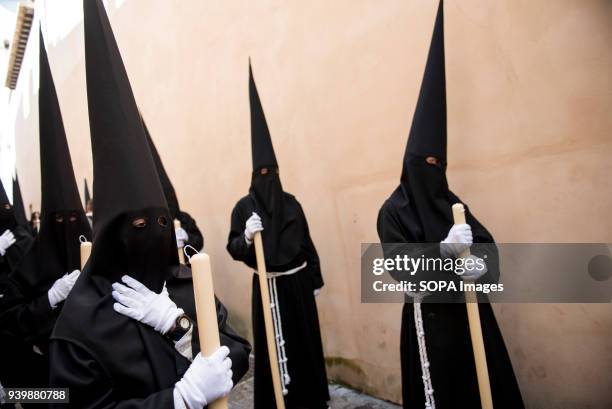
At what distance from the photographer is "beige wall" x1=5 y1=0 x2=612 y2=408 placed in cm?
260

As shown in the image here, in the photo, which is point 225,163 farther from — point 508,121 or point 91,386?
point 91,386

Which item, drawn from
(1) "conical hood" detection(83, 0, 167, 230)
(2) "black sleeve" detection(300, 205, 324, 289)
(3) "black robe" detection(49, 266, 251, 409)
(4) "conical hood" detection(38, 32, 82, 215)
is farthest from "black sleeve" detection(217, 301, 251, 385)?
(2) "black sleeve" detection(300, 205, 324, 289)

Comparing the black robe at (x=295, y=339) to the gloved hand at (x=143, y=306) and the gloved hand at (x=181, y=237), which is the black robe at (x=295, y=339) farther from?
the gloved hand at (x=143, y=306)

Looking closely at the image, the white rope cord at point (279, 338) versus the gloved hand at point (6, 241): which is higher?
the gloved hand at point (6, 241)

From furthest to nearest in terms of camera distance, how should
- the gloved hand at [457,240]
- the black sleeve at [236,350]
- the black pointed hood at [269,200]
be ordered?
the black pointed hood at [269,200], the gloved hand at [457,240], the black sleeve at [236,350]

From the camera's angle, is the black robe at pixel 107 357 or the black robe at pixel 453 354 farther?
the black robe at pixel 453 354

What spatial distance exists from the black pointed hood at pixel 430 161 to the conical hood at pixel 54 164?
2.26 meters

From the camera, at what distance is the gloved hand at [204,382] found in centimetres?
141

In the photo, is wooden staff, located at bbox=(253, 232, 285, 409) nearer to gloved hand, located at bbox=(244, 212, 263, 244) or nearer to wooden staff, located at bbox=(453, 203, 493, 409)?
gloved hand, located at bbox=(244, 212, 263, 244)

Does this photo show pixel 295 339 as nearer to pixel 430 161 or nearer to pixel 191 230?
pixel 430 161

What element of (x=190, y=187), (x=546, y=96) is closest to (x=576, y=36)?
(x=546, y=96)

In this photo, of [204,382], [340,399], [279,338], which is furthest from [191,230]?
[204,382]

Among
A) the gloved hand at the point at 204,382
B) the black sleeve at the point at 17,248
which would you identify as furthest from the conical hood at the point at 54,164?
the gloved hand at the point at 204,382

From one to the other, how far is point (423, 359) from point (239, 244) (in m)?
1.79
